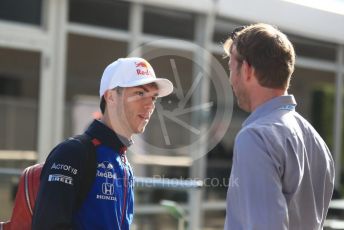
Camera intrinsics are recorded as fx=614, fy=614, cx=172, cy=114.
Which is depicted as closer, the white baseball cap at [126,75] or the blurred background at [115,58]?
the white baseball cap at [126,75]

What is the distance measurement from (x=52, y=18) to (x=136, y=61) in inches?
130

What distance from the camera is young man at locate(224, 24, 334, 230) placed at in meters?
1.85

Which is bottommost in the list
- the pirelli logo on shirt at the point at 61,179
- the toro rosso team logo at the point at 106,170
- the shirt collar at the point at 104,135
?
the pirelli logo on shirt at the point at 61,179

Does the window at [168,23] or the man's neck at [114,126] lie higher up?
the window at [168,23]

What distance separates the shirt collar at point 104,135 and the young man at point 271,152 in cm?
53

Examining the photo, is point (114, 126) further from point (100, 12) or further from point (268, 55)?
point (100, 12)

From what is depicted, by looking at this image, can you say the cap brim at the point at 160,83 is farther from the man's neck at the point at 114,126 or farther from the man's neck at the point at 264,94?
the man's neck at the point at 264,94

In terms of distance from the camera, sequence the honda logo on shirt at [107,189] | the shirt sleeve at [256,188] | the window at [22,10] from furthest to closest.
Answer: the window at [22,10]
the honda logo on shirt at [107,189]
the shirt sleeve at [256,188]

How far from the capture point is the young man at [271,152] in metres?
1.85

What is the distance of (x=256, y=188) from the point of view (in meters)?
1.85

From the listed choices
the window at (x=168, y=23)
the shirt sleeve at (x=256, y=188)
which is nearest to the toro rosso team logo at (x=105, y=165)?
the shirt sleeve at (x=256, y=188)

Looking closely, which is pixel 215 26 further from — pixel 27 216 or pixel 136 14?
pixel 27 216

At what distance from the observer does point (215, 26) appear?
6.56 metres

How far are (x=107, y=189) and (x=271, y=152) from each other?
2.20 feet
